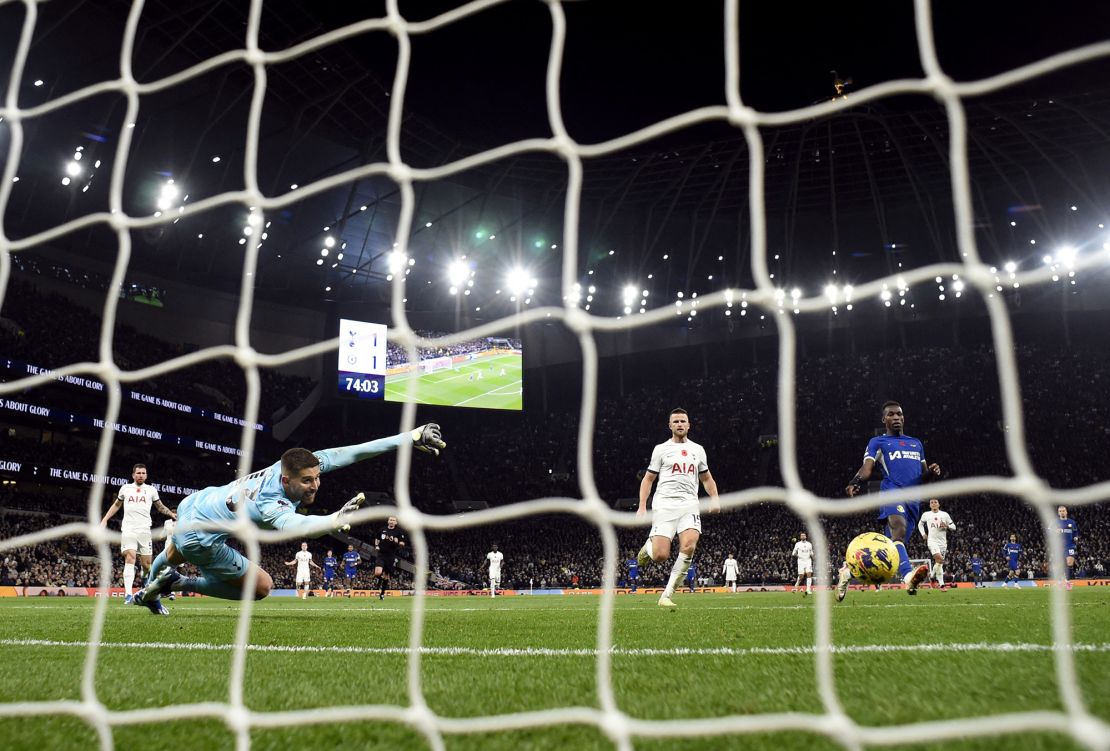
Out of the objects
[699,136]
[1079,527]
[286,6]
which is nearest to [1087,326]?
[1079,527]

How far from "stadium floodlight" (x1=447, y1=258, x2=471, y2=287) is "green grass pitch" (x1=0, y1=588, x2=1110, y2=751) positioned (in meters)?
27.0

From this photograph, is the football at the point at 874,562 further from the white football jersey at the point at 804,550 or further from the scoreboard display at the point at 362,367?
the scoreboard display at the point at 362,367

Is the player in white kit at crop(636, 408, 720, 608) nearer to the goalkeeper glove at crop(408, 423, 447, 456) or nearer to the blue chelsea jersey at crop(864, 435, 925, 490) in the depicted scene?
the blue chelsea jersey at crop(864, 435, 925, 490)

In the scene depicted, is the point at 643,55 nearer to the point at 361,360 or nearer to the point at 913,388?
the point at 361,360

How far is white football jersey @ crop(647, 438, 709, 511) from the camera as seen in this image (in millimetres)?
7824

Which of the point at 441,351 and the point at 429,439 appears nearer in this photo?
the point at 429,439

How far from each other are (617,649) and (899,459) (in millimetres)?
4870

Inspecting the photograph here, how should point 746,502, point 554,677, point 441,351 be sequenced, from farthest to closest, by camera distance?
point 441,351
point 554,677
point 746,502

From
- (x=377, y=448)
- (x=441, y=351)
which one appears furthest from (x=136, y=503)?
(x=441, y=351)

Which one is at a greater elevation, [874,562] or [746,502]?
[746,502]

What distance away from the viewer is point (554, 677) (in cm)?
332

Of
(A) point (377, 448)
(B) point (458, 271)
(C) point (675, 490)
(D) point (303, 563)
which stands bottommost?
(D) point (303, 563)

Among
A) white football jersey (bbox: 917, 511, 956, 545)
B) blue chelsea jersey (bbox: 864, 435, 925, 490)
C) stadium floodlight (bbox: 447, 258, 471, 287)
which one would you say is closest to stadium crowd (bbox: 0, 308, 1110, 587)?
stadium floodlight (bbox: 447, 258, 471, 287)

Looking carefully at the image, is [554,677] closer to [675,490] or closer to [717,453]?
[675,490]
